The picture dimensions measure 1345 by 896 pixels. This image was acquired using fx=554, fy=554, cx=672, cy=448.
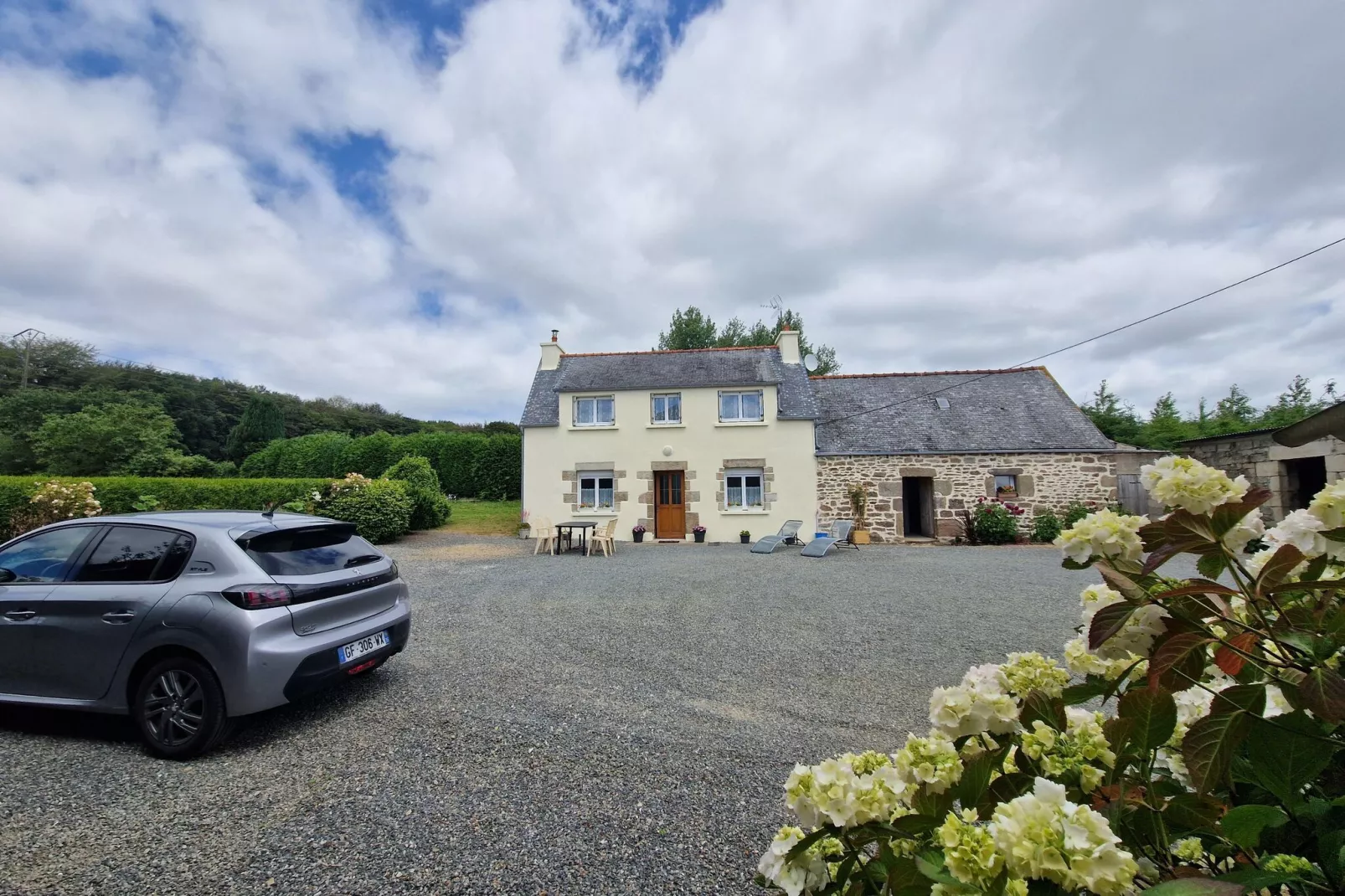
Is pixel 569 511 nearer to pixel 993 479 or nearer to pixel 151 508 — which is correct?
pixel 151 508

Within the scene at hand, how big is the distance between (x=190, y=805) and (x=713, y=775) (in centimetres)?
271

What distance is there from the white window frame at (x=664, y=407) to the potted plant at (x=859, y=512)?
5.29m

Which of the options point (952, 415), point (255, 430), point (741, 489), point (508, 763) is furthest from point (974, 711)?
point (255, 430)

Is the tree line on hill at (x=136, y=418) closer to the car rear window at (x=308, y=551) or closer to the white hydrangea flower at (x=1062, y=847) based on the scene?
the car rear window at (x=308, y=551)

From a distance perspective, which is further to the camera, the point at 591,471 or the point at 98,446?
the point at 98,446

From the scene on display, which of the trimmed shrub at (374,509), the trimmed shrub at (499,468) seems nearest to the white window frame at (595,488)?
the trimmed shrub at (374,509)

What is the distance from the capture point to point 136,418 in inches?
930

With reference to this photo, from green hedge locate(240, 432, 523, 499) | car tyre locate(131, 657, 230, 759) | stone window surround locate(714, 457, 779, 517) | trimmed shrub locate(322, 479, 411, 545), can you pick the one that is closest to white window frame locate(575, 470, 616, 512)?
stone window surround locate(714, 457, 779, 517)

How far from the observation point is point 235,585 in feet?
11.1

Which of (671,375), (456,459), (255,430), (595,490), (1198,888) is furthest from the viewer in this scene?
(255,430)

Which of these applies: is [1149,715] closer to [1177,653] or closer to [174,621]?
[1177,653]

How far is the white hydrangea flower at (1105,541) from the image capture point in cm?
122

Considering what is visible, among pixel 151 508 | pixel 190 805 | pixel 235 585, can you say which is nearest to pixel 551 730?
pixel 190 805

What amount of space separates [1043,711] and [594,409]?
1577 cm
